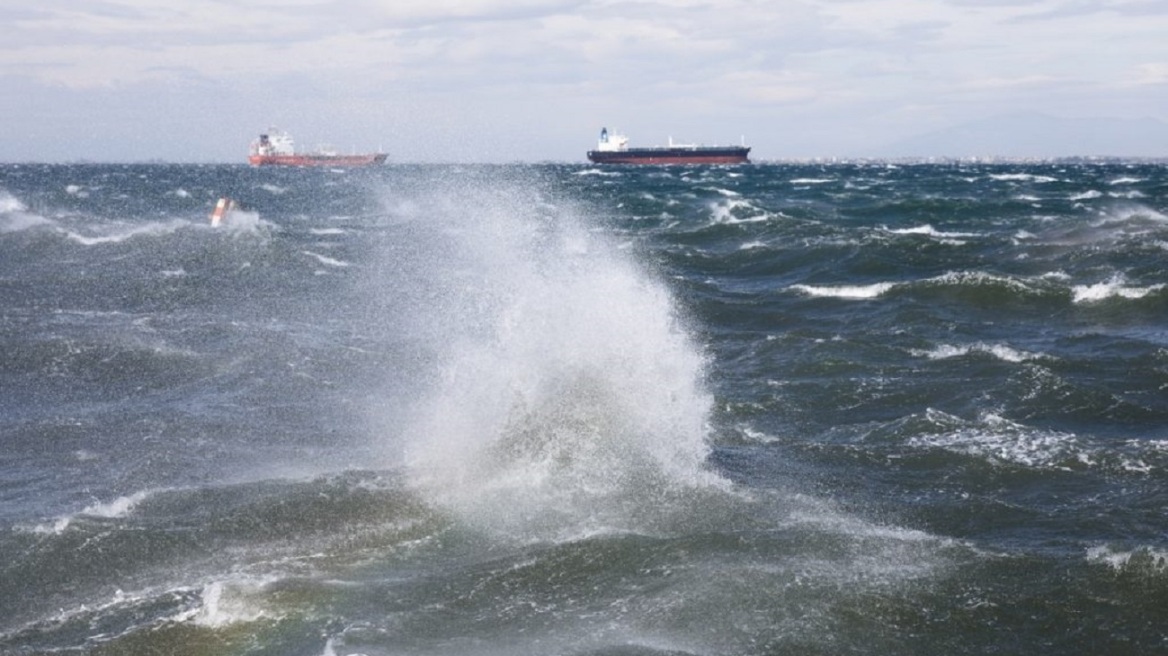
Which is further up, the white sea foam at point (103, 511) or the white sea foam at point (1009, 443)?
the white sea foam at point (103, 511)

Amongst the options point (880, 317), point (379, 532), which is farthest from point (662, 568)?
point (880, 317)

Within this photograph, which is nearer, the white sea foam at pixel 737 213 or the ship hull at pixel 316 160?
the white sea foam at pixel 737 213

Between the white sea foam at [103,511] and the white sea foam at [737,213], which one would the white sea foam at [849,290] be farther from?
the white sea foam at [103,511]

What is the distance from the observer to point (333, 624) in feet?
26.4

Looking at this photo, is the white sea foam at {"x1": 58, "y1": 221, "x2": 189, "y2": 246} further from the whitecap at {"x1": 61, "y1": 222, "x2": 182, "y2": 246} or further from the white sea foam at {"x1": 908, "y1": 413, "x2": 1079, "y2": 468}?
the white sea foam at {"x1": 908, "y1": 413, "x2": 1079, "y2": 468}

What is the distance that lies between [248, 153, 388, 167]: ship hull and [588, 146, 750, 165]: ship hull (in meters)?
32.5

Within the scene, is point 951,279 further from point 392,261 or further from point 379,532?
point 379,532

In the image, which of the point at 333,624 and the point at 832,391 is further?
the point at 832,391

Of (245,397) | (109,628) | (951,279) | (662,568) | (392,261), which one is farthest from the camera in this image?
(392,261)

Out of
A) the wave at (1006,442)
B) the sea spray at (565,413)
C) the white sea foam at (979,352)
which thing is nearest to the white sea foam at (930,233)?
the white sea foam at (979,352)

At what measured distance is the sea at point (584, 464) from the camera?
823 centimetres

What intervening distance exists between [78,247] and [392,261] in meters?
9.77

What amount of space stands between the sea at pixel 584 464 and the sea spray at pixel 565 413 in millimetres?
53

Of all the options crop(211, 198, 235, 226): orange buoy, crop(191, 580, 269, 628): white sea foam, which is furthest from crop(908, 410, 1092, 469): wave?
crop(211, 198, 235, 226): orange buoy
